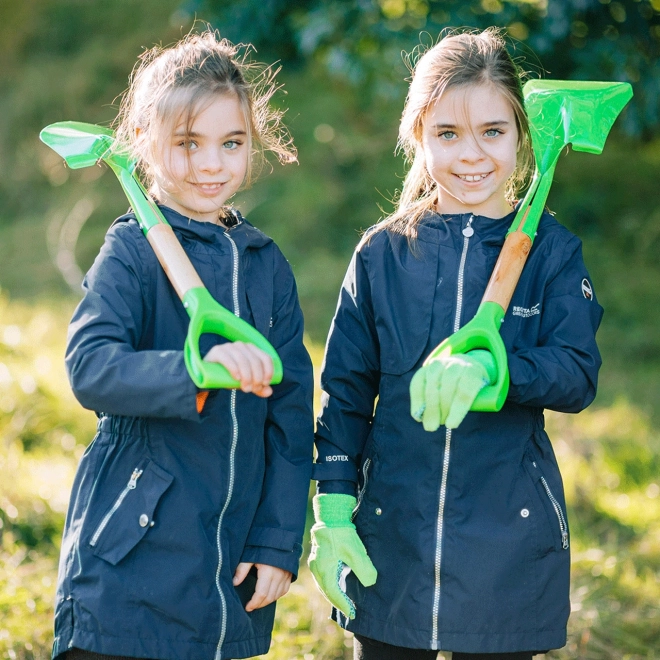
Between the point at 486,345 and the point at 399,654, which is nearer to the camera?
the point at 486,345

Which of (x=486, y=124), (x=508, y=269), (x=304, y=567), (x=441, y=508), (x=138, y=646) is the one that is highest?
(x=486, y=124)

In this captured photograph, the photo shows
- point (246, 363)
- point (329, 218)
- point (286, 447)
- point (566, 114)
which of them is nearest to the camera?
point (246, 363)

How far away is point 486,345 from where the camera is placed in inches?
74.6

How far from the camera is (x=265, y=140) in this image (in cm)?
219

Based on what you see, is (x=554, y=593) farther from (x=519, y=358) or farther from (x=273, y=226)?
(x=273, y=226)

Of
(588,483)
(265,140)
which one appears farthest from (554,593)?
(588,483)

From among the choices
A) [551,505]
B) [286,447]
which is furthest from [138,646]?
[551,505]

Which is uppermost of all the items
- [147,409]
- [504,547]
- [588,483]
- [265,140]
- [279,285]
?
[265,140]

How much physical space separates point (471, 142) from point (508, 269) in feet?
0.93

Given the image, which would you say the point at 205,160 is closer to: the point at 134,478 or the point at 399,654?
the point at 134,478

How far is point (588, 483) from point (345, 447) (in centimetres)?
211

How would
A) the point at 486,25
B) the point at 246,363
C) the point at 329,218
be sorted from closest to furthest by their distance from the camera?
the point at 246,363 → the point at 486,25 → the point at 329,218

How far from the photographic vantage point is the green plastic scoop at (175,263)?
1.69m

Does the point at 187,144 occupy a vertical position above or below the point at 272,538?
above
